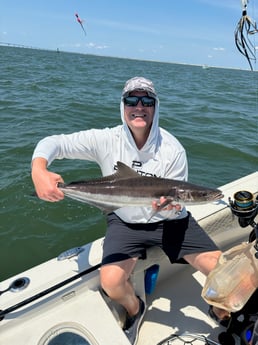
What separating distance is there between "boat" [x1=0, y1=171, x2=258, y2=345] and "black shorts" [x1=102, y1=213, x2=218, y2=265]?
0.58ft

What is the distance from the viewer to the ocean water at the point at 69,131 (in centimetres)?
552

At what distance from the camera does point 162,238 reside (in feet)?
10.2

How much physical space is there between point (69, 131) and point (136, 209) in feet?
27.8

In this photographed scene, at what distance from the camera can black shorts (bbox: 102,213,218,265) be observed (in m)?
3.04

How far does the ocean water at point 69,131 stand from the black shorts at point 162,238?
984 mm

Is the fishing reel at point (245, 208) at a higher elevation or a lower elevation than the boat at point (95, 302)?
higher

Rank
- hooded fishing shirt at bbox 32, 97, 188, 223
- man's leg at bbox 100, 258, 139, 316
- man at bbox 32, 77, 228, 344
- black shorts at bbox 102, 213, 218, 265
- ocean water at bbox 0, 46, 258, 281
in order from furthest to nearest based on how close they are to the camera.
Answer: ocean water at bbox 0, 46, 258, 281 → hooded fishing shirt at bbox 32, 97, 188, 223 → black shorts at bbox 102, 213, 218, 265 → man at bbox 32, 77, 228, 344 → man's leg at bbox 100, 258, 139, 316

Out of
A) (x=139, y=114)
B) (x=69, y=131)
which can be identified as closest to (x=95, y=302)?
(x=139, y=114)

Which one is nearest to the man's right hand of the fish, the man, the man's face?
the man

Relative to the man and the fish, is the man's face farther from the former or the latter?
the fish

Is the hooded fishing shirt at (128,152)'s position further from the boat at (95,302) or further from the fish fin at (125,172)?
the boat at (95,302)

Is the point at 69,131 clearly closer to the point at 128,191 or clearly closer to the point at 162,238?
the point at 162,238

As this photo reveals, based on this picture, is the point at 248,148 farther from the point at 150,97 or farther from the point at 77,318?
the point at 77,318

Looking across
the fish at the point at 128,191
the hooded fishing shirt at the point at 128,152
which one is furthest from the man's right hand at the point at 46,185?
the hooded fishing shirt at the point at 128,152
